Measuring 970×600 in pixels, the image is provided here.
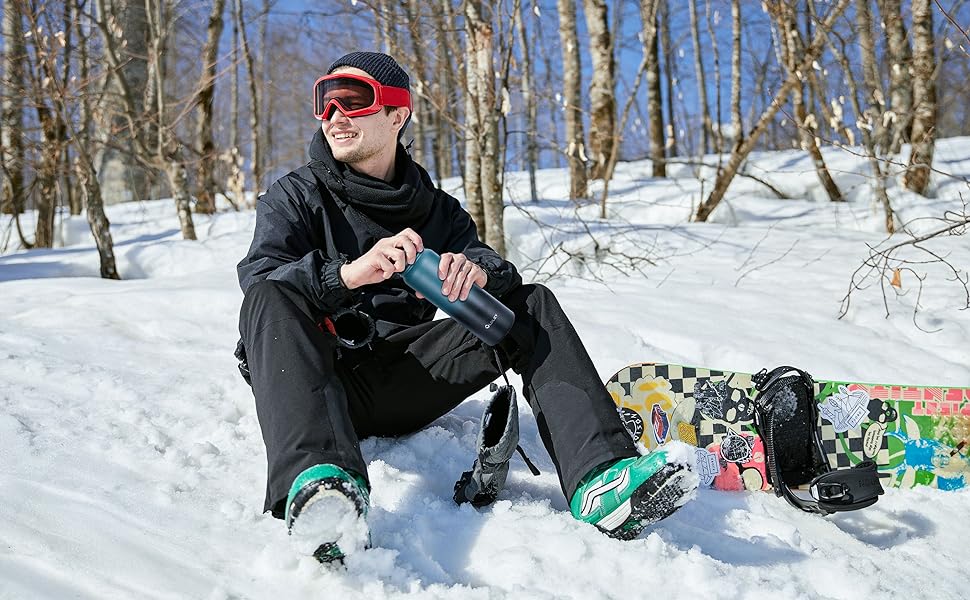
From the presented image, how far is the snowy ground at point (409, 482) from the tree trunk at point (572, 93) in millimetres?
2994

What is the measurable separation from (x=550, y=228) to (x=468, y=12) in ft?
6.30

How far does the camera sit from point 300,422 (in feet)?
5.08

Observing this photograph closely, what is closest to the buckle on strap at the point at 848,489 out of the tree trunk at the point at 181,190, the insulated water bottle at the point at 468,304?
the insulated water bottle at the point at 468,304

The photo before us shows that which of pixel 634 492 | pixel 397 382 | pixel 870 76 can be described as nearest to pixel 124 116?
pixel 397 382

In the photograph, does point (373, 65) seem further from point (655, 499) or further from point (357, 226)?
point (655, 499)

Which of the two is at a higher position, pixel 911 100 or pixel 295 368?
pixel 911 100

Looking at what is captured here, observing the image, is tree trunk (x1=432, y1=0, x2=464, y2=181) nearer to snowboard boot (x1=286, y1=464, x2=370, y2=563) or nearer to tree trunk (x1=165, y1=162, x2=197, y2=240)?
tree trunk (x1=165, y1=162, x2=197, y2=240)

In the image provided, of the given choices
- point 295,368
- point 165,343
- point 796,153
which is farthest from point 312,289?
point 796,153

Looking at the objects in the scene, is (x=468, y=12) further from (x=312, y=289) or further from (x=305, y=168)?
(x=312, y=289)

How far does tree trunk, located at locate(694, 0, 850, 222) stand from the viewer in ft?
18.7

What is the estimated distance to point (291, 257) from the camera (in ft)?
6.47

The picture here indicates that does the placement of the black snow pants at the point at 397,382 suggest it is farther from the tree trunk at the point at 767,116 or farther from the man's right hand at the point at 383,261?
the tree trunk at the point at 767,116

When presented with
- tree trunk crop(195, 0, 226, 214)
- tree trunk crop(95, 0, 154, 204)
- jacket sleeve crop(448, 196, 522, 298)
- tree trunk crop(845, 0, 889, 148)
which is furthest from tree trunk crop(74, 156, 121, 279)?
tree trunk crop(845, 0, 889, 148)

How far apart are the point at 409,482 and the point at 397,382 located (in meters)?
0.28
